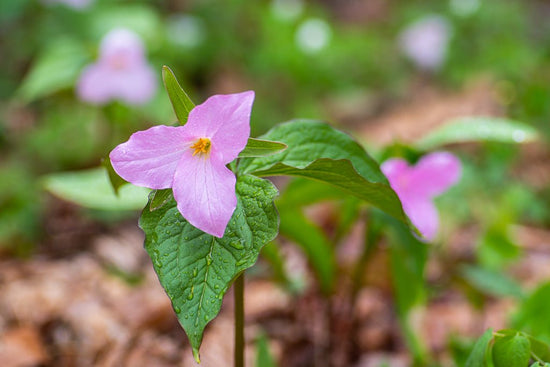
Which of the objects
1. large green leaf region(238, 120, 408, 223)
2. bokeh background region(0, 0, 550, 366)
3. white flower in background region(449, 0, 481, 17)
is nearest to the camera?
large green leaf region(238, 120, 408, 223)

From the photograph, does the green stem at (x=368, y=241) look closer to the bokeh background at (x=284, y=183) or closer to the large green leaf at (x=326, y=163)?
the bokeh background at (x=284, y=183)

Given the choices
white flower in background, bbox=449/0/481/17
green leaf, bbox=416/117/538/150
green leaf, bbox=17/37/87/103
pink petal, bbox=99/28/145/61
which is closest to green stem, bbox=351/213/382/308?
green leaf, bbox=416/117/538/150

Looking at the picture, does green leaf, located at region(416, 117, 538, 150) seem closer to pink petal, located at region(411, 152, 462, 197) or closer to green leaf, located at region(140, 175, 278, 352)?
pink petal, located at region(411, 152, 462, 197)

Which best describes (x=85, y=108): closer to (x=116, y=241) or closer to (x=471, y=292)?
(x=116, y=241)

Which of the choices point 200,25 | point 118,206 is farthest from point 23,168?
point 200,25

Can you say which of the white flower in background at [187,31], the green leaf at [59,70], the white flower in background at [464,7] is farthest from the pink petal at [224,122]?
the white flower in background at [464,7]

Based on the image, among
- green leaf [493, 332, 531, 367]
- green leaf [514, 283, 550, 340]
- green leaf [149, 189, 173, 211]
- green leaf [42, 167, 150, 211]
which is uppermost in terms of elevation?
green leaf [149, 189, 173, 211]

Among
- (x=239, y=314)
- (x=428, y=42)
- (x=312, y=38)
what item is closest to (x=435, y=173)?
(x=239, y=314)

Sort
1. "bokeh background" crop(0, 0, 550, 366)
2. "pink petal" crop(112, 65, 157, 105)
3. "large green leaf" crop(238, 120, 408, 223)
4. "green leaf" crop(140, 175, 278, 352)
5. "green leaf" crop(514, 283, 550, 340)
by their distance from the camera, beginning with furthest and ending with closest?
1. "pink petal" crop(112, 65, 157, 105)
2. "bokeh background" crop(0, 0, 550, 366)
3. "green leaf" crop(514, 283, 550, 340)
4. "large green leaf" crop(238, 120, 408, 223)
5. "green leaf" crop(140, 175, 278, 352)
